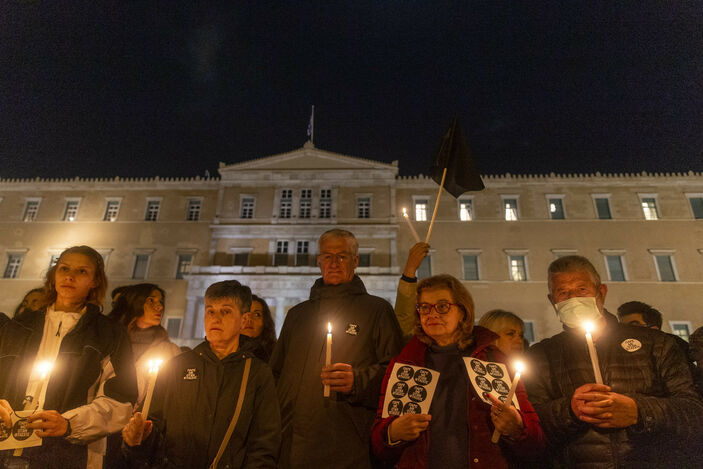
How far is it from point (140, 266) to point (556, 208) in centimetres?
2893

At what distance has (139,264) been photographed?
92.8 ft

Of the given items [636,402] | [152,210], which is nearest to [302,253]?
[152,210]

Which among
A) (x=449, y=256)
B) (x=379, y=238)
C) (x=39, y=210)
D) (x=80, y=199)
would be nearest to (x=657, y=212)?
(x=449, y=256)

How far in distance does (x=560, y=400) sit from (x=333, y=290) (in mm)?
1959

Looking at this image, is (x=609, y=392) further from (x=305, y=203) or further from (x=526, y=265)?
(x=305, y=203)

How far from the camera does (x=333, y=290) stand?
12.2 feet

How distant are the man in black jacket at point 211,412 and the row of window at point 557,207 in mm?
25351

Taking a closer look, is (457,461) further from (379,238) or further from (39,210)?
(39,210)

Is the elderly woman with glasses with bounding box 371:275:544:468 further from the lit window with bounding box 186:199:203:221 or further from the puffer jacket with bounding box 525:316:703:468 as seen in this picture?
the lit window with bounding box 186:199:203:221

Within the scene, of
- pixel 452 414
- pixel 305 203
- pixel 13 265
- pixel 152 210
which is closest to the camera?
pixel 452 414

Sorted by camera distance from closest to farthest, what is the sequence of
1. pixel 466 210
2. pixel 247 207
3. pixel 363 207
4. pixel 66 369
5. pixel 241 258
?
pixel 66 369 → pixel 241 258 → pixel 466 210 → pixel 363 207 → pixel 247 207

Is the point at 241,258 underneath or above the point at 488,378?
above

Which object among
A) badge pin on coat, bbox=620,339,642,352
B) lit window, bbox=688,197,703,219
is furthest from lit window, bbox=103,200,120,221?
lit window, bbox=688,197,703,219

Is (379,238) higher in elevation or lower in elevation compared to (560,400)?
higher
